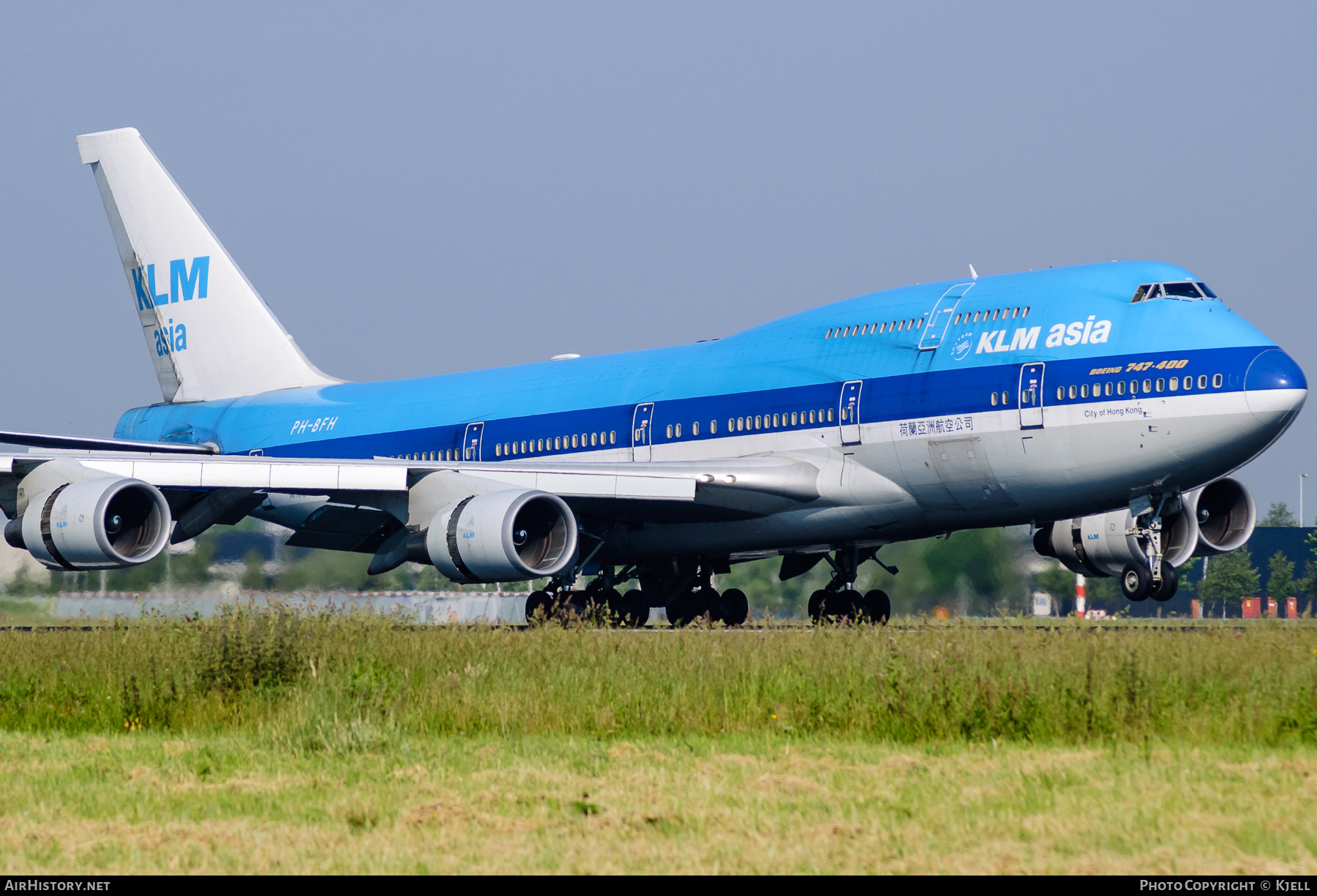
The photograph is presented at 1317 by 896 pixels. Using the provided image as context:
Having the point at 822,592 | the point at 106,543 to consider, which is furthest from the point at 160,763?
the point at 822,592

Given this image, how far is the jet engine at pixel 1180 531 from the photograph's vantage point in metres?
23.6

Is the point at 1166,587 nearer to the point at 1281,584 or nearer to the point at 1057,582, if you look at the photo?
the point at 1057,582

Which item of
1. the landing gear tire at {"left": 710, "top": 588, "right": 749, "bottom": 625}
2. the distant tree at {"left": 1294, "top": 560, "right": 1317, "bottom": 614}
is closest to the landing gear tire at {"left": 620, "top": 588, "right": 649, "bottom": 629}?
the landing gear tire at {"left": 710, "top": 588, "right": 749, "bottom": 625}

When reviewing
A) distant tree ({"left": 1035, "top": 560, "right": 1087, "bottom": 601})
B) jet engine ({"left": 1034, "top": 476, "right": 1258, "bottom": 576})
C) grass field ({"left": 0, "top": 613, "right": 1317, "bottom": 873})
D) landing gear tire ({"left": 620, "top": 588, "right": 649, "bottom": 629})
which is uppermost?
jet engine ({"left": 1034, "top": 476, "right": 1258, "bottom": 576})

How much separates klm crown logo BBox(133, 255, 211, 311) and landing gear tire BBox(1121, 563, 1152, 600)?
2167 centimetres

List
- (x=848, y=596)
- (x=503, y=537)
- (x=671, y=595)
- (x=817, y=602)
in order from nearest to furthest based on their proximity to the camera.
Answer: (x=503, y=537) < (x=848, y=596) < (x=817, y=602) < (x=671, y=595)

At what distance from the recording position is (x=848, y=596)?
2583cm

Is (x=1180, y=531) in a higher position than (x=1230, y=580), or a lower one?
lower

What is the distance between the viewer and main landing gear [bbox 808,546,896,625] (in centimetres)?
2562

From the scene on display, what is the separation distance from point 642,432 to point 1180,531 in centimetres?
895

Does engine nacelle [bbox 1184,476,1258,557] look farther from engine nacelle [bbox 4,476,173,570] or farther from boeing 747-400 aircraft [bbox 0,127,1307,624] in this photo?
engine nacelle [bbox 4,476,173,570]

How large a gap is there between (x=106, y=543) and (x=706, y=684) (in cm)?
1212

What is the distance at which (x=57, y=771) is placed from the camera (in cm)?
965

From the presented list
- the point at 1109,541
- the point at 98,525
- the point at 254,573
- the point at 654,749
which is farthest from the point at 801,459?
the point at 654,749
